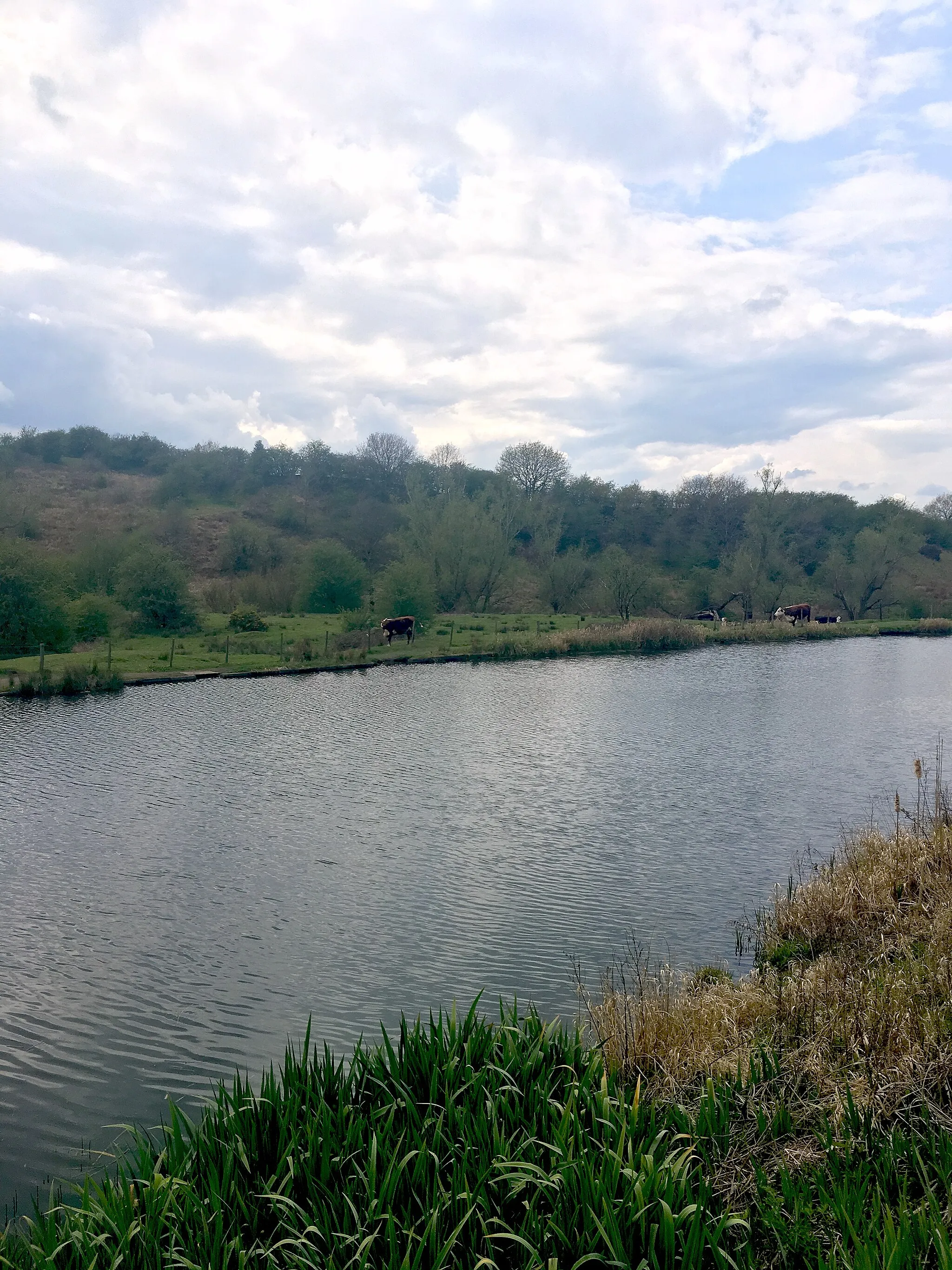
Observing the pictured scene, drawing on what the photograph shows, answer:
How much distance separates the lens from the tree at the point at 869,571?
74.2 metres

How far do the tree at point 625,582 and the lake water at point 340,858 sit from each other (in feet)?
101

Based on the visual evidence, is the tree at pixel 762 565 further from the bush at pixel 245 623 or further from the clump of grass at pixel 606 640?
the bush at pixel 245 623

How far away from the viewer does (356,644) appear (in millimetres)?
46094

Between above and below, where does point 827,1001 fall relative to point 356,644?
below

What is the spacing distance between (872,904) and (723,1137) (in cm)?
531

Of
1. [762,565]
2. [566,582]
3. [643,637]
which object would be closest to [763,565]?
[762,565]


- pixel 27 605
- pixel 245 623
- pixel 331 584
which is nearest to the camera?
pixel 27 605

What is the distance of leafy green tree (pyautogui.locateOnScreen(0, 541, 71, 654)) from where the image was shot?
37.4m

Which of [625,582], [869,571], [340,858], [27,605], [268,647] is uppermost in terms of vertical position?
[869,571]

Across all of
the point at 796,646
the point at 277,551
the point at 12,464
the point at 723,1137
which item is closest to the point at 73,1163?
the point at 723,1137

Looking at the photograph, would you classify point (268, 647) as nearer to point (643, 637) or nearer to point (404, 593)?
point (404, 593)

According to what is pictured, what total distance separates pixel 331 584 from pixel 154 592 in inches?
420

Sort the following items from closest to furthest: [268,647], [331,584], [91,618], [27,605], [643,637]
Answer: [27,605]
[91,618]
[268,647]
[643,637]
[331,584]

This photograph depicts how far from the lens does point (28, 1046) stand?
8852 mm
